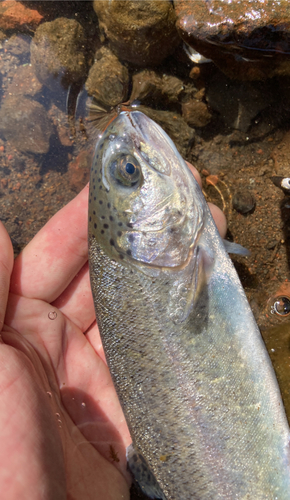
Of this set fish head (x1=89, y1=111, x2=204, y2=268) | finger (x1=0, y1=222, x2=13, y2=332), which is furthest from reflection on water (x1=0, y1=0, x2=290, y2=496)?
fish head (x1=89, y1=111, x2=204, y2=268)

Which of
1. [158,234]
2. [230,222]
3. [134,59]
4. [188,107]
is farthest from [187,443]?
[134,59]

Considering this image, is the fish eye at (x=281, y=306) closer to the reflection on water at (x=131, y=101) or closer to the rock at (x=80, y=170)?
the reflection on water at (x=131, y=101)

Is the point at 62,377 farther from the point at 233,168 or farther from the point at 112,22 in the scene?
the point at 112,22

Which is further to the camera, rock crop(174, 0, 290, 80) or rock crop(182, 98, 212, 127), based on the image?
rock crop(182, 98, 212, 127)

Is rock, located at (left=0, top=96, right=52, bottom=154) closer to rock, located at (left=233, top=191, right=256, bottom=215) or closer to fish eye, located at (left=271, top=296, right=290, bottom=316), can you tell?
rock, located at (left=233, top=191, right=256, bottom=215)

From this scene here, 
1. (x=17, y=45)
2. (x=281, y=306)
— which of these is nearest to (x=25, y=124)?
(x=17, y=45)
